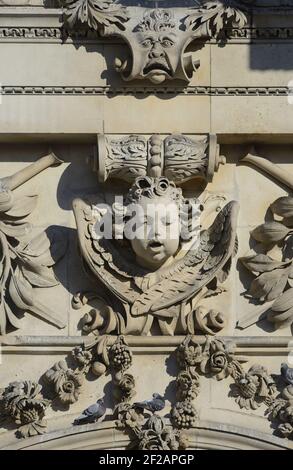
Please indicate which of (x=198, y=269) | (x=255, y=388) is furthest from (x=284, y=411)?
(x=198, y=269)

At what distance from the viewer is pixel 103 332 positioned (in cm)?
1947

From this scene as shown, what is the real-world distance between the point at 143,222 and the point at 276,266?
3.14 feet

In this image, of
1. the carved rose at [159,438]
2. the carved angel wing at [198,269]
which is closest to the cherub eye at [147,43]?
the carved angel wing at [198,269]

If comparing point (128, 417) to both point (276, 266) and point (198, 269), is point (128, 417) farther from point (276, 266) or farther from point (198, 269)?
point (276, 266)

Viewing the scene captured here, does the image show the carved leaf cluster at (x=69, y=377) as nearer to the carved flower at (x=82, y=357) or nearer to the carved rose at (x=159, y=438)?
the carved flower at (x=82, y=357)

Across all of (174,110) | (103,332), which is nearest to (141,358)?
(103,332)

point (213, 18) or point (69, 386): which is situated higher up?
point (213, 18)

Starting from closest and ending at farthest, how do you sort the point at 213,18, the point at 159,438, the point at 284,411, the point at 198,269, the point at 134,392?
the point at 159,438 → the point at 284,411 → the point at 134,392 → the point at 198,269 → the point at 213,18

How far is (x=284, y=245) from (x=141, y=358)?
127cm

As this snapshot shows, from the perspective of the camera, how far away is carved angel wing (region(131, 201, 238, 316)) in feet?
63.7

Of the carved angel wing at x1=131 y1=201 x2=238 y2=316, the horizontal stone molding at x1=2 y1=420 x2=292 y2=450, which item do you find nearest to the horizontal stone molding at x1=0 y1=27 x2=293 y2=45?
the carved angel wing at x1=131 y1=201 x2=238 y2=316

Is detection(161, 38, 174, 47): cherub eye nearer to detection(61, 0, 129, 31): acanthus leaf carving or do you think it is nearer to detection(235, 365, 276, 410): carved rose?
detection(61, 0, 129, 31): acanthus leaf carving

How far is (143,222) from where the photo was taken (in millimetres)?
19438

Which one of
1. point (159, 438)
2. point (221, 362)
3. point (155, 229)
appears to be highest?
point (155, 229)
